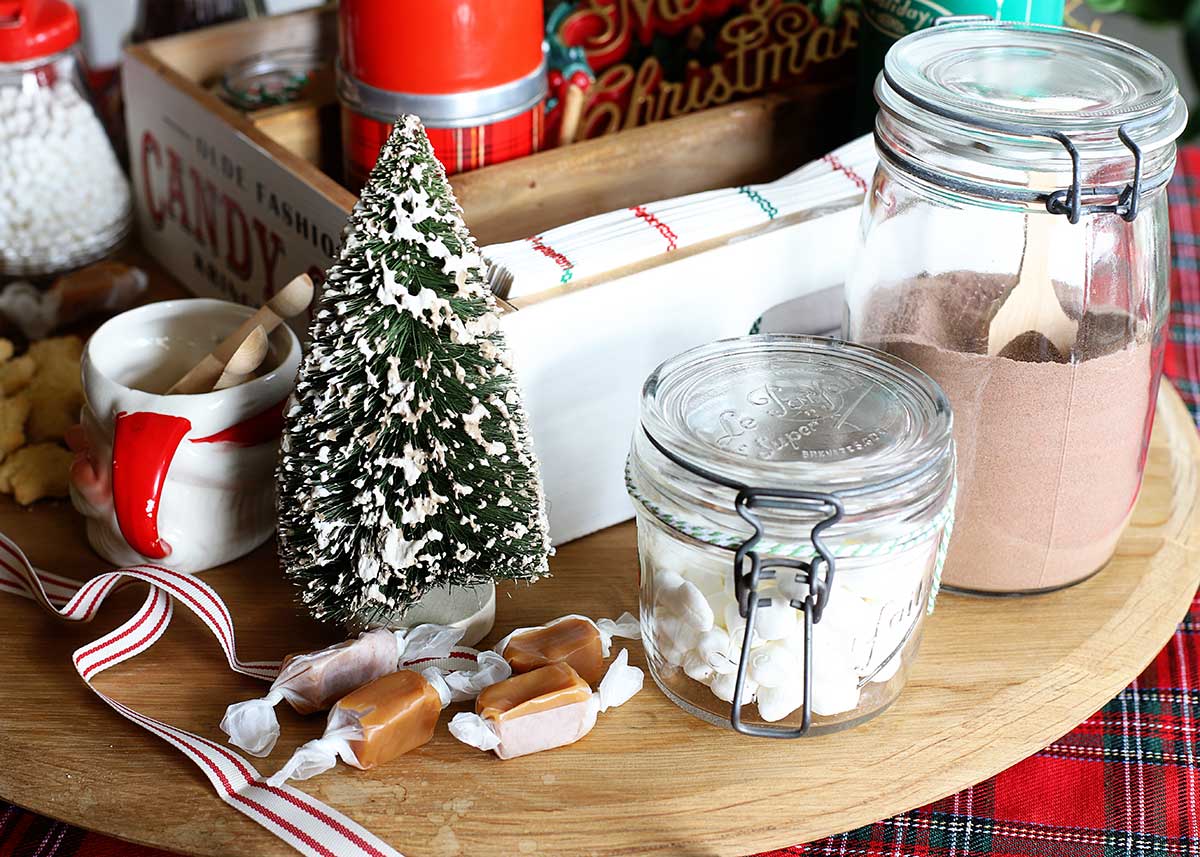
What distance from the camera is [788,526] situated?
52cm

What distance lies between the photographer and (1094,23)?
83 cm

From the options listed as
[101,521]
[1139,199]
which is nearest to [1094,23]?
[1139,199]

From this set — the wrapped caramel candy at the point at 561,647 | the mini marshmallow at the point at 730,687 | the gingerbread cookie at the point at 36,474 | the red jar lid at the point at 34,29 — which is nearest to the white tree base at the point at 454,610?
the wrapped caramel candy at the point at 561,647

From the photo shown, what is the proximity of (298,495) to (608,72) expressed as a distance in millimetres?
419

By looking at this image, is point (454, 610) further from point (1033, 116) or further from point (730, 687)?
point (1033, 116)

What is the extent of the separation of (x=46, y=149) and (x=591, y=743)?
0.56 metres

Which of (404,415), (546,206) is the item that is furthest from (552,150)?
(404,415)

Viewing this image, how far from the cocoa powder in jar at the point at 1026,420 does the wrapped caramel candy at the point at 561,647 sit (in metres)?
0.19

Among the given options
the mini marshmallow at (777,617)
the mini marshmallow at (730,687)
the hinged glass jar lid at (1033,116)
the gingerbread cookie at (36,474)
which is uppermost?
the hinged glass jar lid at (1033,116)

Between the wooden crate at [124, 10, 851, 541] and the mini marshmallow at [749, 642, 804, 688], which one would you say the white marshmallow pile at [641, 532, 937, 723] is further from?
the wooden crate at [124, 10, 851, 541]

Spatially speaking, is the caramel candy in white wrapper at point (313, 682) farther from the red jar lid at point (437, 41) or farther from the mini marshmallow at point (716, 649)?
the red jar lid at point (437, 41)

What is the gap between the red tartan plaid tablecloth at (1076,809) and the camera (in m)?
0.57

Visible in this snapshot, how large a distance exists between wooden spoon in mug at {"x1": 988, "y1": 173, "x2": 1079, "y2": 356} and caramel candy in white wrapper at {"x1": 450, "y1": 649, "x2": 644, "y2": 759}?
0.25m

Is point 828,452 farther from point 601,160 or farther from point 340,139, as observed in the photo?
point 340,139
